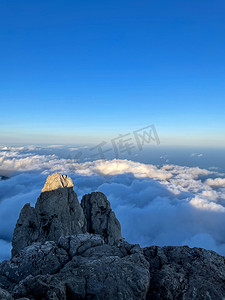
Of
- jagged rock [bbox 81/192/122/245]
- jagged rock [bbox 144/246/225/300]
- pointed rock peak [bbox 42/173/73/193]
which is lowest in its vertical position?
jagged rock [bbox 81/192/122/245]

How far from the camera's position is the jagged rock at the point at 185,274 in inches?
449

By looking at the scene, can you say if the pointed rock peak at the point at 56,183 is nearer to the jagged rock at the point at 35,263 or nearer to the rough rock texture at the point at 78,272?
the rough rock texture at the point at 78,272

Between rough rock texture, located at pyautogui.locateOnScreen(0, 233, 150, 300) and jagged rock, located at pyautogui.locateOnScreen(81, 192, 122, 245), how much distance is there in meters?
37.6

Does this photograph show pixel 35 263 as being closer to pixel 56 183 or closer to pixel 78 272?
pixel 78 272

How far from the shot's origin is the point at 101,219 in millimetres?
53906

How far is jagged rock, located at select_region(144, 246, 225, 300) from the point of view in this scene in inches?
449

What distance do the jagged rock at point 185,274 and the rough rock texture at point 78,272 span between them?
4.60 feet

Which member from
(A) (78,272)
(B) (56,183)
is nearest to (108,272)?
(A) (78,272)

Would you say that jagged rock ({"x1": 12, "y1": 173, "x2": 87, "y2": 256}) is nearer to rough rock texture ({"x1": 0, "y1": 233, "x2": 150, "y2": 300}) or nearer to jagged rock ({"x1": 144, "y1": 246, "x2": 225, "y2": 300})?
rough rock texture ({"x1": 0, "y1": 233, "x2": 150, "y2": 300})

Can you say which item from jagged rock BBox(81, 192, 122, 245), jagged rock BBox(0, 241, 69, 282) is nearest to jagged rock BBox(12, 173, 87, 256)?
jagged rock BBox(81, 192, 122, 245)

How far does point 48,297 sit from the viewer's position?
29.5ft

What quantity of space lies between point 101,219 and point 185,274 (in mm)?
44198

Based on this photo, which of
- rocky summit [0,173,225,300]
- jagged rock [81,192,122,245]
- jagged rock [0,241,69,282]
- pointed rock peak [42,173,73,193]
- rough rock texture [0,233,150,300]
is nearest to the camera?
rough rock texture [0,233,150,300]

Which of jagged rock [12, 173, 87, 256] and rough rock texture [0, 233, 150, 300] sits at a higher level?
rough rock texture [0, 233, 150, 300]
